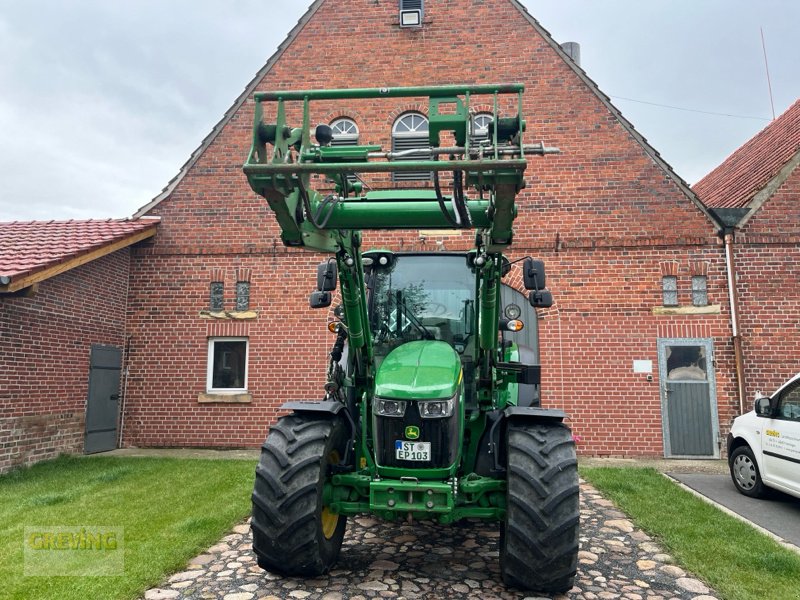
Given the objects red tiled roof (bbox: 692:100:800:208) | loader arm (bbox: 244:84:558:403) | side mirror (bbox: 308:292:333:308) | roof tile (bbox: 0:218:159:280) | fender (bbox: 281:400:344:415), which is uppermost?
red tiled roof (bbox: 692:100:800:208)

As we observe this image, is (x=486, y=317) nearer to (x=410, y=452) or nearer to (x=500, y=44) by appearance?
(x=410, y=452)

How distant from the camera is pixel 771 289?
966 cm

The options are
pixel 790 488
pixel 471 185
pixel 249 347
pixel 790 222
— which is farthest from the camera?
pixel 249 347

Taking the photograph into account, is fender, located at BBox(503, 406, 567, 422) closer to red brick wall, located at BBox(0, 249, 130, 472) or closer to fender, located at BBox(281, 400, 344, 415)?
fender, located at BBox(281, 400, 344, 415)

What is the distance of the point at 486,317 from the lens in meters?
4.24

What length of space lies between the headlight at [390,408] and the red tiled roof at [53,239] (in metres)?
6.21

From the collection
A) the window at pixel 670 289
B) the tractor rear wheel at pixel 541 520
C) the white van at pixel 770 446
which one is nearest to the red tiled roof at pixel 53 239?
the tractor rear wheel at pixel 541 520

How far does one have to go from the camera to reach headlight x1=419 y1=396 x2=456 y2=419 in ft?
12.5

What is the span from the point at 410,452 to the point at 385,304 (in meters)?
1.54

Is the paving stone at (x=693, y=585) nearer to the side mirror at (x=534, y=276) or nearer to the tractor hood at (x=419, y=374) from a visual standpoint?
the tractor hood at (x=419, y=374)

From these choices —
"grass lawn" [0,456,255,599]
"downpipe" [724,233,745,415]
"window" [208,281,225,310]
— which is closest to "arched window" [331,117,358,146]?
"window" [208,281,225,310]

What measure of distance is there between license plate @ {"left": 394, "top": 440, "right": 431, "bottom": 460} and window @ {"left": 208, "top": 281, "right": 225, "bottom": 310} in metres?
7.48

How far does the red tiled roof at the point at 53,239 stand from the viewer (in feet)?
26.6

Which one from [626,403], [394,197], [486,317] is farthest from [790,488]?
[394,197]
